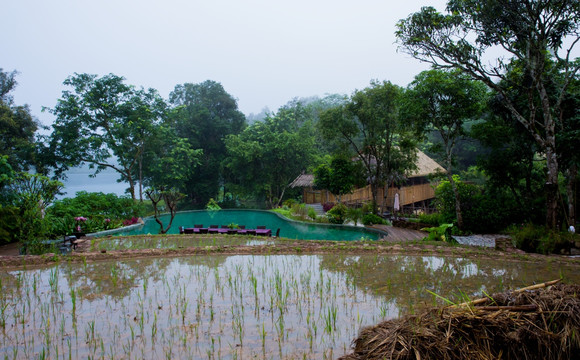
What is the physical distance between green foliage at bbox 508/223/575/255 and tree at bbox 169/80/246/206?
23.5 m

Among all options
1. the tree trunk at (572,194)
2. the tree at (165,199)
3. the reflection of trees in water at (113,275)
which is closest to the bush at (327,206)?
the tree at (165,199)

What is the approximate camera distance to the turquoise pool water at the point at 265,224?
16.2 m

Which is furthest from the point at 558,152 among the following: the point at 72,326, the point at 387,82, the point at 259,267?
the point at 72,326

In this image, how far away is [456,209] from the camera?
1402cm

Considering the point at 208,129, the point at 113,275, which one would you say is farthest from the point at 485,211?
the point at 208,129

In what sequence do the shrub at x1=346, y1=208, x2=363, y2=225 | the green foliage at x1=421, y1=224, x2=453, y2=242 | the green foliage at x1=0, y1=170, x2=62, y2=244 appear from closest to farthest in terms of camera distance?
the green foliage at x1=0, y1=170, x2=62, y2=244, the green foliage at x1=421, y1=224, x2=453, y2=242, the shrub at x1=346, y1=208, x2=363, y2=225

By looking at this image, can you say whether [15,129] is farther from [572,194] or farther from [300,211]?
[572,194]

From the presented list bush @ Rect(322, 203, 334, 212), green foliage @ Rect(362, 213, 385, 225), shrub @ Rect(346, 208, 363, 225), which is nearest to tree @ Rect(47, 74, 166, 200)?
bush @ Rect(322, 203, 334, 212)

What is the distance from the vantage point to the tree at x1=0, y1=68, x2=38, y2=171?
21.7 metres

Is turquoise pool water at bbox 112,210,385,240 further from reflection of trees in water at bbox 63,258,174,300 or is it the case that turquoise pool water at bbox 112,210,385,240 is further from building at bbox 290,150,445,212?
reflection of trees in water at bbox 63,258,174,300

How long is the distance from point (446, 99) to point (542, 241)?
6.15m

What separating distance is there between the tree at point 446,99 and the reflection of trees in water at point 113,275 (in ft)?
33.5

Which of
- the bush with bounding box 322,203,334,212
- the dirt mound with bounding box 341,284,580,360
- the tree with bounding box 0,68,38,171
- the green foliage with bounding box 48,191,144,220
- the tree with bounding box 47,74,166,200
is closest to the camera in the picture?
the dirt mound with bounding box 341,284,580,360

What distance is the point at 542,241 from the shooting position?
9.29 metres
